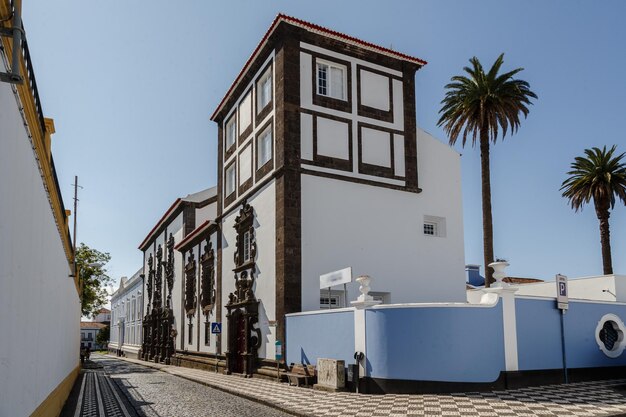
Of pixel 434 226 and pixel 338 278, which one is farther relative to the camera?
pixel 434 226

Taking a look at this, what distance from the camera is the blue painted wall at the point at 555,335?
16.6m

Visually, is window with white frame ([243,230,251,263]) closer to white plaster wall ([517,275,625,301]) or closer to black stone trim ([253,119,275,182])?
black stone trim ([253,119,275,182])

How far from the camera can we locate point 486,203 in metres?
27.9

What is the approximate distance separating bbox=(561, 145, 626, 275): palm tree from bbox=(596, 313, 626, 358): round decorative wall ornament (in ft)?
53.3

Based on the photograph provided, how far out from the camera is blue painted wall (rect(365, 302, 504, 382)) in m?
15.5

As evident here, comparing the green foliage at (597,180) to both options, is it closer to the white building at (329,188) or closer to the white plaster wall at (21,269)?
the white building at (329,188)

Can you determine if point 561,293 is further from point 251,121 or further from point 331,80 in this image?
→ point 251,121

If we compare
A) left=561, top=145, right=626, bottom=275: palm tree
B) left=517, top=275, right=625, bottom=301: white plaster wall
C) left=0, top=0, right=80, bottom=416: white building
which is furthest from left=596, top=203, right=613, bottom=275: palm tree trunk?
left=0, top=0, right=80, bottom=416: white building

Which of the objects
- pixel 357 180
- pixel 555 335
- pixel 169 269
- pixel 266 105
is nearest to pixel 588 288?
pixel 555 335

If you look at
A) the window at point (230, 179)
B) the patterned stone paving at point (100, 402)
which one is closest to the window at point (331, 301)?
the patterned stone paving at point (100, 402)

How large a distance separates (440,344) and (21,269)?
36.3 ft

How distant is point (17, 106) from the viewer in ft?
22.5

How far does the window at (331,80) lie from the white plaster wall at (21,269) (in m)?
13.8

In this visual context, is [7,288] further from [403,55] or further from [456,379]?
[403,55]
